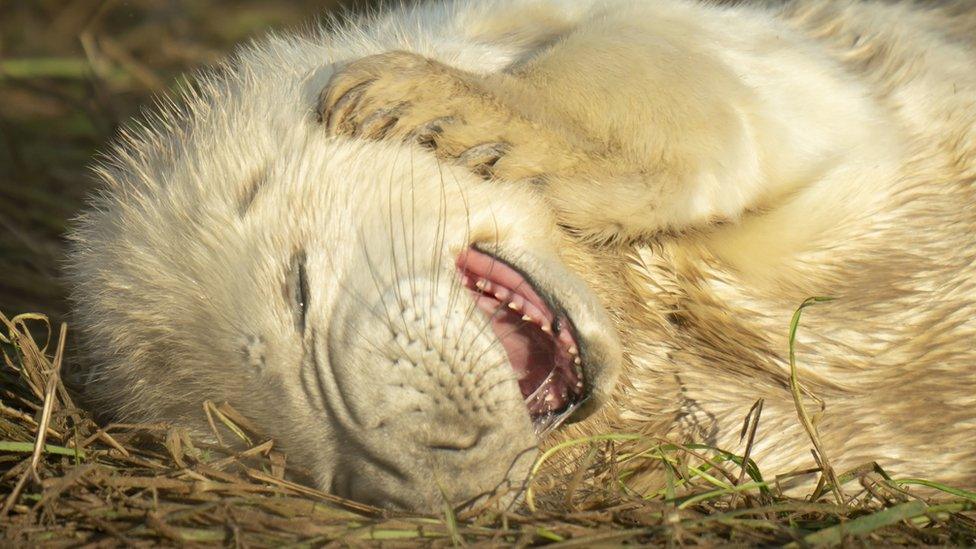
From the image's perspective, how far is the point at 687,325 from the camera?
2832mm

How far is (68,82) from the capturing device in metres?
5.45

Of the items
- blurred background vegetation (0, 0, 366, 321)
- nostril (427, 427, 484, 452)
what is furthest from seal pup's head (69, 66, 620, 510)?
blurred background vegetation (0, 0, 366, 321)

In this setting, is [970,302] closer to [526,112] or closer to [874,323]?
[874,323]

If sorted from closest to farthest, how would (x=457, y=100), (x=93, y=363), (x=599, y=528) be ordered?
(x=599, y=528), (x=457, y=100), (x=93, y=363)

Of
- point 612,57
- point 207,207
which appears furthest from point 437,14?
point 207,207

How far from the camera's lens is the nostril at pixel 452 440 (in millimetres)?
2264

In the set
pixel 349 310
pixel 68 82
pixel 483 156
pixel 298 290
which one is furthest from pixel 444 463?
pixel 68 82

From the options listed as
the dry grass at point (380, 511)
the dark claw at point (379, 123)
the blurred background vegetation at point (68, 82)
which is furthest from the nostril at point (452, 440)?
the blurred background vegetation at point (68, 82)

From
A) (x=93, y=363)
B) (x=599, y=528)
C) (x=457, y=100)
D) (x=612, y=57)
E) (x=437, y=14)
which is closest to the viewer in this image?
(x=599, y=528)

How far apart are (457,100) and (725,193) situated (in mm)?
665

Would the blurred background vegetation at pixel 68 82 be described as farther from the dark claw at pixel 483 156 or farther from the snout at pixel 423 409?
the snout at pixel 423 409

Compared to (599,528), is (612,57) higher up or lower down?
higher up

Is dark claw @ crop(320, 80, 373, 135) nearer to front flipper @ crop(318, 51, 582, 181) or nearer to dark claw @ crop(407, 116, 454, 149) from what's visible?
front flipper @ crop(318, 51, 582, 181)

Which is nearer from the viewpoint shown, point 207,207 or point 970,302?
point 207,207
